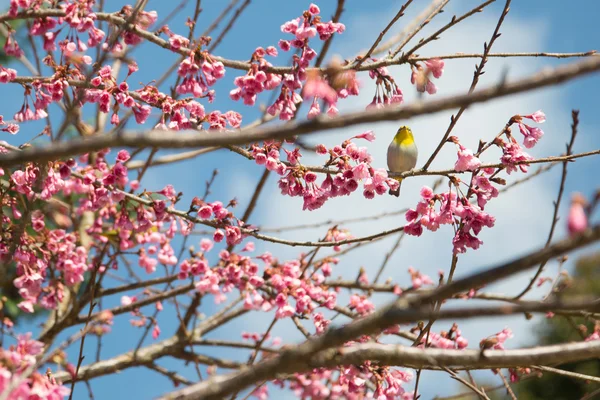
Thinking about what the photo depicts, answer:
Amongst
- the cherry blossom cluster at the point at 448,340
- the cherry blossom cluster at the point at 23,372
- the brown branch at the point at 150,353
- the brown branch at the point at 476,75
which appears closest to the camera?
the cherry blossom cluster at the point at 23,372

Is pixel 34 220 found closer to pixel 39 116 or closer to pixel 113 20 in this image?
pixel 39 116

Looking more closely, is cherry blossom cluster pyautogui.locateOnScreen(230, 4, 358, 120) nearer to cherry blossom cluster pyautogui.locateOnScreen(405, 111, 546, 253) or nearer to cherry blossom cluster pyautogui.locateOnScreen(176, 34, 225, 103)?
cherry blossom cluster pyautogui.locateOnScreen(176, 34, 225, 103)

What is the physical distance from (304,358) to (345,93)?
Result: 72.9 inches

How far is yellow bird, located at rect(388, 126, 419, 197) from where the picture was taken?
3115mm

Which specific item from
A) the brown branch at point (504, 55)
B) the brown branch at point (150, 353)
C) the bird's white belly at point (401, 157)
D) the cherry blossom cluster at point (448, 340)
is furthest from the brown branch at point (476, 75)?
the brown branch at point (150, 353)

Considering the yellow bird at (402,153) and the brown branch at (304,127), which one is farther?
the yellow bird at (402,153)

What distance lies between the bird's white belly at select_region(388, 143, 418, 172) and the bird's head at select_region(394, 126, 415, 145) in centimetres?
3

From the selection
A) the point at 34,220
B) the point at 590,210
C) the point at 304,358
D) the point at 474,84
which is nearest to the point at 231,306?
the point at 34,220

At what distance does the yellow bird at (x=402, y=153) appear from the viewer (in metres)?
3.12

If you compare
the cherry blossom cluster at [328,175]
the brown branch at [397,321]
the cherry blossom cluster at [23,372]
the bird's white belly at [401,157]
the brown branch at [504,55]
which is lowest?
the brown branch at [397,321]

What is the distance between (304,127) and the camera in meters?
1.09

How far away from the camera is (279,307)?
11.1 ft

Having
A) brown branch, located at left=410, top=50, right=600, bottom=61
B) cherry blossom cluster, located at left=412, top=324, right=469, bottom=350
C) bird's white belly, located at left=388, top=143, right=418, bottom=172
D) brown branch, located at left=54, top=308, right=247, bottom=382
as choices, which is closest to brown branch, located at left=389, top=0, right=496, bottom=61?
brown branch, located at left=410, top=50, right=600, bottom=61

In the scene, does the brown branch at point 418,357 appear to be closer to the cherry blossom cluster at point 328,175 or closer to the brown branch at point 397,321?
the brown branch at point 397,321
